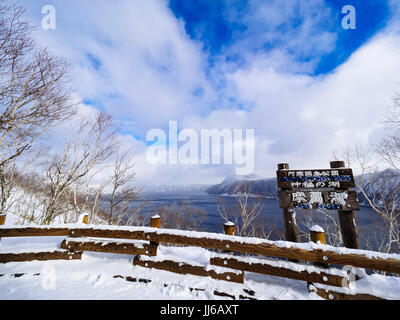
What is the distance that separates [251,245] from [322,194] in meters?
2.36

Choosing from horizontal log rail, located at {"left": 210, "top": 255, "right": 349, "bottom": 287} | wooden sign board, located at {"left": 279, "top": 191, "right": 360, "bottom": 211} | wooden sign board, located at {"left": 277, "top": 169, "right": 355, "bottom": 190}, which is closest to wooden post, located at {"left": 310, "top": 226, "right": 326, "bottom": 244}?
horizontal log rail, located at {"left": 210, "top": 255, "right": 349, "bottom": 287}

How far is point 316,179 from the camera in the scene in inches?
155

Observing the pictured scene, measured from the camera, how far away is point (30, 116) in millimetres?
5227

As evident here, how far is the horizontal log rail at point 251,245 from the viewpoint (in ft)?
8.01

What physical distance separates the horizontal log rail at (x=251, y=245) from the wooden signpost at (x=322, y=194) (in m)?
1.27

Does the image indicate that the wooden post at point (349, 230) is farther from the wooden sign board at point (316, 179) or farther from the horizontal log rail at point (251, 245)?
the horizontal log rail at point (251, 245)

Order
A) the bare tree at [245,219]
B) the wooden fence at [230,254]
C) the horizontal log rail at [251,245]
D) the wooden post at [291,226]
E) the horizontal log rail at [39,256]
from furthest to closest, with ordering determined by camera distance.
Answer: the bare tree at [245,219]
the wooden post at [291,226]
the horizontal log rail at [39,256]
the wooden fence at [230,254]
the horizontal log rail at [251,245]

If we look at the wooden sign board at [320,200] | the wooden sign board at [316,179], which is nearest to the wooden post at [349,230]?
the wooden sign board at [320,200]

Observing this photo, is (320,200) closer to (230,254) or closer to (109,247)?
(230,254)

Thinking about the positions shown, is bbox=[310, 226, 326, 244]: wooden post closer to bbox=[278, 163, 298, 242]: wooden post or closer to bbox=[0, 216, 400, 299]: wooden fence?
bbox=[0, 216, 400, 299]: wooden fence

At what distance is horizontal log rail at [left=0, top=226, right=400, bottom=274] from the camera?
2.44 metres
